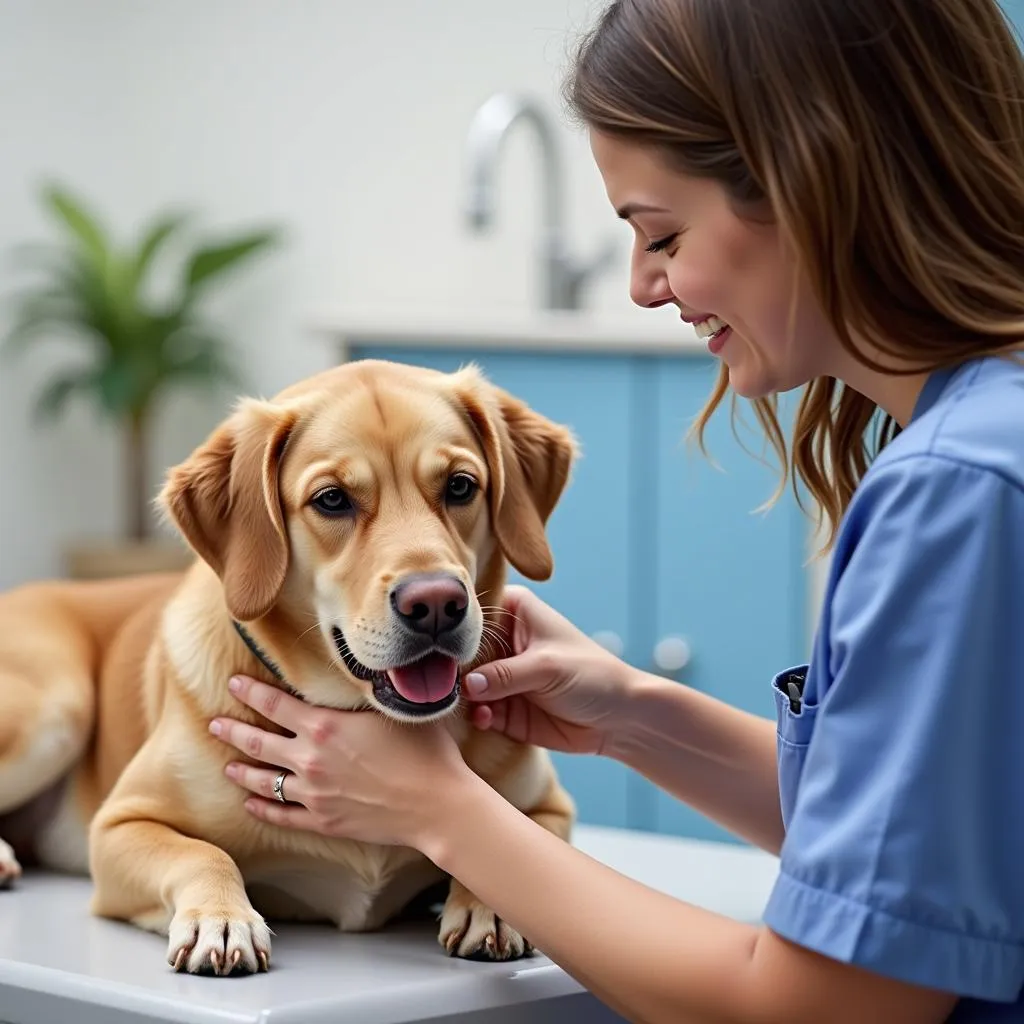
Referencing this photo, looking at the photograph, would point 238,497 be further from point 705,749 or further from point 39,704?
point 705,749

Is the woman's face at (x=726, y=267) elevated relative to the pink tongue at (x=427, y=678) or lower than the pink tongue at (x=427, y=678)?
elevated

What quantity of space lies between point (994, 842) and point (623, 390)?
2130 mm

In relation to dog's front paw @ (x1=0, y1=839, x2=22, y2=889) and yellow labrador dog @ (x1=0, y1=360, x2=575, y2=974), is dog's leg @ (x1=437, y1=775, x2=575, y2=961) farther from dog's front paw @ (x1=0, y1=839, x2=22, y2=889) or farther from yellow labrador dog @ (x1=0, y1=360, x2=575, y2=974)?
dog's front paw @ (x1=0, y1=839, x2=22, y2=889)

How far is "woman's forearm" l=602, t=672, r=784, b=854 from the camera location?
1508 mm

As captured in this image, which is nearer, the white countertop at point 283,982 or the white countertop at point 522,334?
the white countertop at point 283,982

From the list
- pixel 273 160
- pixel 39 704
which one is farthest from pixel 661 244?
pixel 273 160

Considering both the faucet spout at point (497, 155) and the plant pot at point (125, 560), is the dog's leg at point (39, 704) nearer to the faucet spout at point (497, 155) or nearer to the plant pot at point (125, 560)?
the faucet spout at point (497, 155)

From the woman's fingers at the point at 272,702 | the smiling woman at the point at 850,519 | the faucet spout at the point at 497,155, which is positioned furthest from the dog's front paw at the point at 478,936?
the faucet spout at the point at 497,155

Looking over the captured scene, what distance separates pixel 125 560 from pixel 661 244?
327 cm

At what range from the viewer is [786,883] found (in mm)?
968

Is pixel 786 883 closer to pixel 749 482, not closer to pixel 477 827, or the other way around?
pixel 477 827

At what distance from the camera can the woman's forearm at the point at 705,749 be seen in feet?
4.95

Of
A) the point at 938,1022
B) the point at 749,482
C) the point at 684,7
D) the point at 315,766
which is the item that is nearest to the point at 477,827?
the point at 315,766

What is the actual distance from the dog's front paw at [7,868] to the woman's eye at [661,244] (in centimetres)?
86
